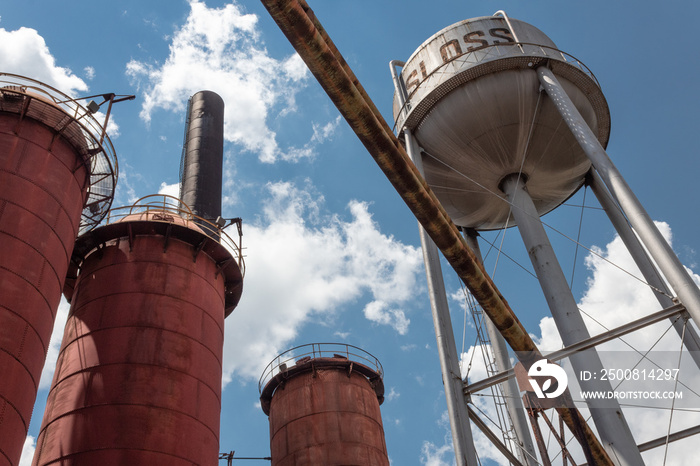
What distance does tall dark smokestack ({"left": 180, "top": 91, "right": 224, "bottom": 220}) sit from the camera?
24484 mm

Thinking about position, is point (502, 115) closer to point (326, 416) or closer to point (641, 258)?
point (641, 258)

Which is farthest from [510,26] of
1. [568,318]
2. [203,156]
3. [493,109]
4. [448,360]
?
[203,156]

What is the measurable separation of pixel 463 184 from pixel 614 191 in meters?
6.77

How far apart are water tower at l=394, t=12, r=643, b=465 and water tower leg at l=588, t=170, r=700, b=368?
0.85 meters

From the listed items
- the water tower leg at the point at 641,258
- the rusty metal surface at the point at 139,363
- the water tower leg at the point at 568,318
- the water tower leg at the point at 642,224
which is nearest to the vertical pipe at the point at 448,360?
the water tower leg at the point at 568,318

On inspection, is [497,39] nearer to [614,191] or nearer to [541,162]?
[541,162]

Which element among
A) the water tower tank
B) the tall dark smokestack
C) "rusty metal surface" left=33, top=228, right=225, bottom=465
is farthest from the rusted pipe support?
the tall dark smokestack

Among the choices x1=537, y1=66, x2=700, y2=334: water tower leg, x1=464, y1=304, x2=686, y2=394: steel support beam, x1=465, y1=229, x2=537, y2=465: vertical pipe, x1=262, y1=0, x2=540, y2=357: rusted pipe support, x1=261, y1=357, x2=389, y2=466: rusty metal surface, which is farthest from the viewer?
x1=261, y1=357, x2=389, y2=466: rusty metal surface

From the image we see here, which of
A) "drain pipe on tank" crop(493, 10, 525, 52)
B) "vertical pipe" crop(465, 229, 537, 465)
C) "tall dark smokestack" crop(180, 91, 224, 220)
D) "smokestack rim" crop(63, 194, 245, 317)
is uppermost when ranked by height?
"tall dark smokestack" crop(180, 91, 224, 220)

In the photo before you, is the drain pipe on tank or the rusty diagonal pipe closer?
the rusty diagonal pipe

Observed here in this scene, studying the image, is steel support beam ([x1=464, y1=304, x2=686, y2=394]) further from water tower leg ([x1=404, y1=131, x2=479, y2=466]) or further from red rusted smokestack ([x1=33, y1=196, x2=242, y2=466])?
red rusted smokestack ([x1=33, y1=196, x2=242, y2=466])

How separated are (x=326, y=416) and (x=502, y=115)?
35.2ft

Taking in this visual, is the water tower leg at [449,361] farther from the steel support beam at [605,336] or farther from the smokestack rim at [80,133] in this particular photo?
the smokestack rim at [80,133]

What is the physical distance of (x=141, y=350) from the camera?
1280 cm
